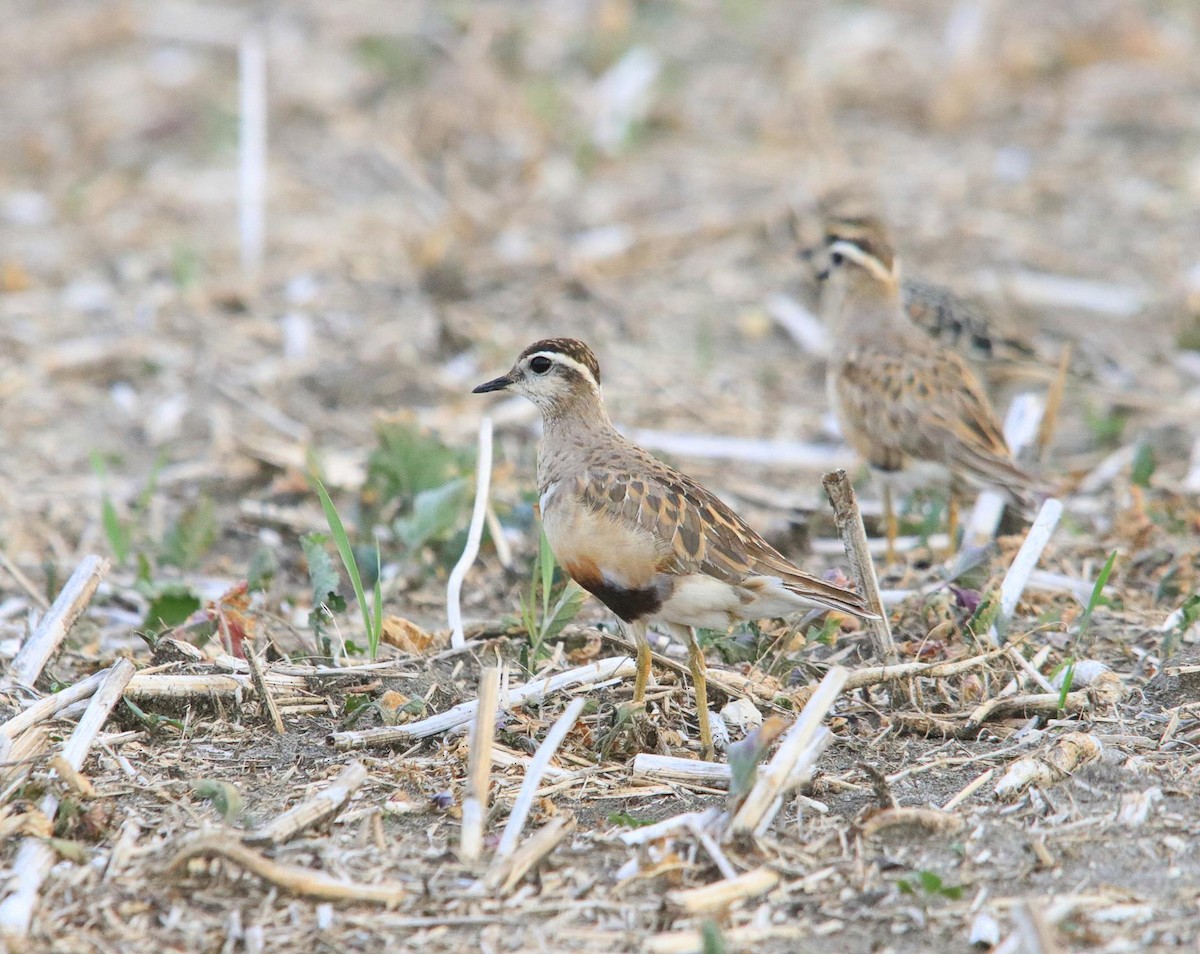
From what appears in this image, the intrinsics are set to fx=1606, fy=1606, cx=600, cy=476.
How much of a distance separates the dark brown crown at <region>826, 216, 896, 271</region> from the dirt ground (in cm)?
97

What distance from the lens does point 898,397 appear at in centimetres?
785

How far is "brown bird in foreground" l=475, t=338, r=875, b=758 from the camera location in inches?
213

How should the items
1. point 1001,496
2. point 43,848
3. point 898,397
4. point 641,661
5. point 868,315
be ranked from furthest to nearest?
1. point 868,315
2. point 898,397
3. point 1001,496
4. point 641,661
5. point 43,848

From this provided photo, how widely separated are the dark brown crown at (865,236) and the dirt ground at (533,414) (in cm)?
97

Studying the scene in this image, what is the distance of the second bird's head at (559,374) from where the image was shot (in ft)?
20.1

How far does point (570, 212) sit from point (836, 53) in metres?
3.44

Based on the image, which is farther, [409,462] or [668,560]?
[409,462]

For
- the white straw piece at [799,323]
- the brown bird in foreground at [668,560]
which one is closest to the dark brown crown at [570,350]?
the brown bird in foreground at [668,560]

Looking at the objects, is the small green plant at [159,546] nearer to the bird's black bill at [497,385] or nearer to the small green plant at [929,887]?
the bird's black bill at [497,385]

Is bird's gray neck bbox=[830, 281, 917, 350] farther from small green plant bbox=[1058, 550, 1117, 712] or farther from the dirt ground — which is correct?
small green plant bbox=[1058, 550, 1117, 712]

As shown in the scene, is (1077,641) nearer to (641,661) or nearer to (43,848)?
(641,661)

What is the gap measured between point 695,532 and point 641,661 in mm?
487

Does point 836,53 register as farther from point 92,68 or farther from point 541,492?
point 541,492

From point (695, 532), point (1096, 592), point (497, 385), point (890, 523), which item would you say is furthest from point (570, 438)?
point (890, 523)
